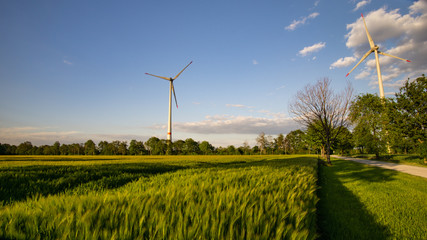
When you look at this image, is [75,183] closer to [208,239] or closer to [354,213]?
[208,239]

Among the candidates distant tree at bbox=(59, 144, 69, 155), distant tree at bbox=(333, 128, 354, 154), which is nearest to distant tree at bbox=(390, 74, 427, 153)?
distant tree at bbox=(333, 128, 354, 154)

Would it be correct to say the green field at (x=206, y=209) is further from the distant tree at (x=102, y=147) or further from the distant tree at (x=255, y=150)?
the distant tree at (x=102, y=147)

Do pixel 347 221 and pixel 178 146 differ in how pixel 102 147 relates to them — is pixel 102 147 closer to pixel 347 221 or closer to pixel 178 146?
pixel 178 146

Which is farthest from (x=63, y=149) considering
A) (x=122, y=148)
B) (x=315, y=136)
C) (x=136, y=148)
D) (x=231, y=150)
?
(x=315, y=136)

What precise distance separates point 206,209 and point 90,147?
137 m

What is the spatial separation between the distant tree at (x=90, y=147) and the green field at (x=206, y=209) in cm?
12488

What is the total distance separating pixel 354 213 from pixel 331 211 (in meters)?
0.58

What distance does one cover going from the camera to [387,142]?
91.6 ft

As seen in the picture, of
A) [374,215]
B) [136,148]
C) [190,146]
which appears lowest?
[136,148]

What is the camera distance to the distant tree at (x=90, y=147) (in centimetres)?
11010

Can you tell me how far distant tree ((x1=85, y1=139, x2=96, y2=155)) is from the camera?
110m

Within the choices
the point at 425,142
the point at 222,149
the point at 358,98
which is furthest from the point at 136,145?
the point at 425,142

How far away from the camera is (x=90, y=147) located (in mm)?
112500

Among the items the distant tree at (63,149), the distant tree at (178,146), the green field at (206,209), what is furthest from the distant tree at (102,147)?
the green field at (206,209)
